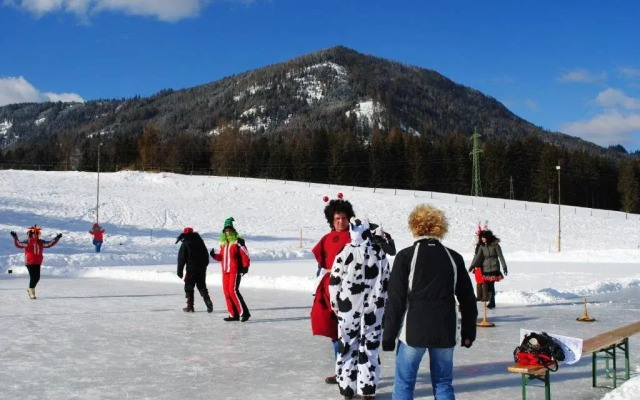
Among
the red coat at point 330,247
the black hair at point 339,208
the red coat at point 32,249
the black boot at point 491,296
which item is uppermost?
the black hair at point 339,208

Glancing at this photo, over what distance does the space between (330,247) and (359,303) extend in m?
0.85

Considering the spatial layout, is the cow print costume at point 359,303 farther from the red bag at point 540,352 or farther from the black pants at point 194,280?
the black pants at point 194,280

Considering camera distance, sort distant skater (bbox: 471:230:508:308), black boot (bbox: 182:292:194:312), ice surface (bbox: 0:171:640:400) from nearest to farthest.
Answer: ice surface (bbox: 0:171:640:400) → black boot (bbox: 182:292:194:312) → distant skater (bbox: 471:230:508:308)

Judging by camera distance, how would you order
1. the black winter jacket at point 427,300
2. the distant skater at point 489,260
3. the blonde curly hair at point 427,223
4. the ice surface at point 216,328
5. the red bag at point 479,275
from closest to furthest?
the black winter jacket at point 427,300 < the blonde curly hair at point 427,223 < the ice surface at point 216,328 < the distant skater at point 489,260 < the red bag at point 479,275

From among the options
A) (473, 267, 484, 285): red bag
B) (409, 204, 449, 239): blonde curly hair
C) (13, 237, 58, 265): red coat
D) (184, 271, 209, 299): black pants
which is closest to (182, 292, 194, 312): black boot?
(184, 271, 209, 299): black pants

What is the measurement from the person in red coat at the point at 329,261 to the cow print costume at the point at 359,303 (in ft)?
0.92

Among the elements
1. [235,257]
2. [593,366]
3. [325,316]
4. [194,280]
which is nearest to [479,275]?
[235,257]

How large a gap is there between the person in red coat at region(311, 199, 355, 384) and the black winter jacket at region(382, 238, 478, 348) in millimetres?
1704

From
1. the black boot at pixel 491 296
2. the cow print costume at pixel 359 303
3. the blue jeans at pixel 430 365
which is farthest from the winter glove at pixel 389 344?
the black boot at pixel 491 296

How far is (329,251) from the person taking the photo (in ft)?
21.3

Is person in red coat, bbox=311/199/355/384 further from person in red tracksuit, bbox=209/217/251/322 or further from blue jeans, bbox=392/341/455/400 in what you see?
person in red tracksuit, bbox=209/217/251/322

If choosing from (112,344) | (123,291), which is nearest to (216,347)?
(112,344)

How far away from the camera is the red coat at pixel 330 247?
Answer: 6434mm

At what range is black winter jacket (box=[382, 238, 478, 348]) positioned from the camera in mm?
4488
